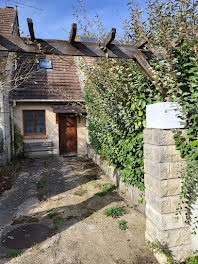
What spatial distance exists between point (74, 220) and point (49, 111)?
23.4 feet

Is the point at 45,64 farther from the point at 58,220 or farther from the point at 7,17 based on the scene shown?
the point at 58,220

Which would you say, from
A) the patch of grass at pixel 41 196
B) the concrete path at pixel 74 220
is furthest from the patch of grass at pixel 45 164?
the patch of grass at pixel 41 196

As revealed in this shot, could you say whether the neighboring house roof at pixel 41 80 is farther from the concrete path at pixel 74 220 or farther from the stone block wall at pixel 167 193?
the stone block wall at pixel 167 193

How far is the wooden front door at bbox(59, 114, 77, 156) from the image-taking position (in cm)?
1021

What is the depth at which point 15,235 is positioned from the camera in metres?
3.24

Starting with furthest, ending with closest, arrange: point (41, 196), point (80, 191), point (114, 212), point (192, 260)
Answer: point (80, 191), point (41, 196), point (114, 212), point (192, 260)

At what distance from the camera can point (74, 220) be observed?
144 inches

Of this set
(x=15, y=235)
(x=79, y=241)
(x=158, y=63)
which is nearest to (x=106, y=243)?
(x=79, y=241)

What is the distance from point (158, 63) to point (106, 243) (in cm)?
288

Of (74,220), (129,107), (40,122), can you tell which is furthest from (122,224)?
(40,122)

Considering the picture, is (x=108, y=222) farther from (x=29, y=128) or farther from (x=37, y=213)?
(x=29, y=128)

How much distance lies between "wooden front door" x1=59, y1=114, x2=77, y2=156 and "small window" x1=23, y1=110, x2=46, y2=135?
95cm

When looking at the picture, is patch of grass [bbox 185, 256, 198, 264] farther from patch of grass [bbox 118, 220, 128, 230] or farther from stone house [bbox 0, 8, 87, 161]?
stone house [bbox 0, 8, 87, 161]

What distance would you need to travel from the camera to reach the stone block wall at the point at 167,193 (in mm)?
2449
